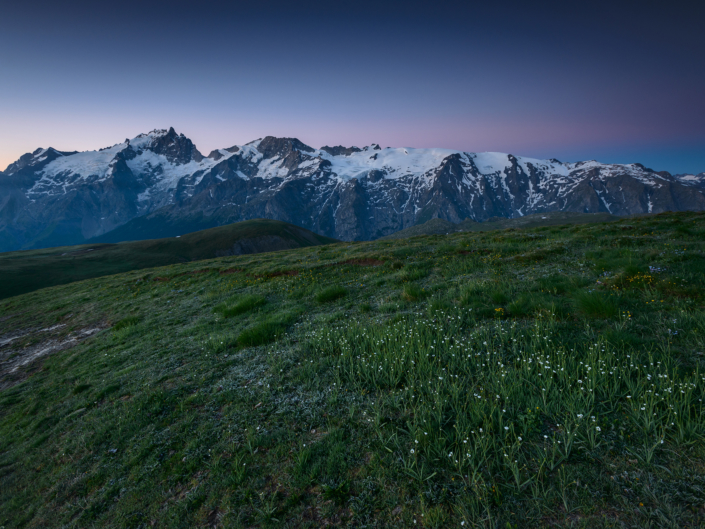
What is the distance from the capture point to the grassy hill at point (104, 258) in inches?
3787

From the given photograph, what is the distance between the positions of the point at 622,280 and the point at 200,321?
1687cm

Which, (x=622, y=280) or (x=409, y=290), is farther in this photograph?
(x=409, y=290)

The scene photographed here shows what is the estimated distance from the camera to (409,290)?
38.7 ft

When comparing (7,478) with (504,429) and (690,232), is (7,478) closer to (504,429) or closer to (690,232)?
(504,429)

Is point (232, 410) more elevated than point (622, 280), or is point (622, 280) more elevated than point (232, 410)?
point (622, 280)

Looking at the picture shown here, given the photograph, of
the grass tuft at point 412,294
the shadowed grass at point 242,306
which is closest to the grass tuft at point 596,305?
the grass tuft at point 412,294

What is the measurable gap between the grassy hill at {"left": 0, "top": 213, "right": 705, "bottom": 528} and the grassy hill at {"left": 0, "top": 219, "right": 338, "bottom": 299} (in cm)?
12074

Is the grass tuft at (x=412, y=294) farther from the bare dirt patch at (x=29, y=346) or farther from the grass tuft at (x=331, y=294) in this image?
the bare dirt patch at (x=29, y=346)

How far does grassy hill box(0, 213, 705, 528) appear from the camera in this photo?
3947 mm

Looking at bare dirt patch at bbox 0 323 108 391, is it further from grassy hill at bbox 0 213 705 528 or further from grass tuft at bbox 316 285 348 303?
grass tuft at bbox 316 285 348 303

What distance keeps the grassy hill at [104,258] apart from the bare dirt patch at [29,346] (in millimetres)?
103068

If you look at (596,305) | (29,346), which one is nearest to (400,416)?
(596,305)

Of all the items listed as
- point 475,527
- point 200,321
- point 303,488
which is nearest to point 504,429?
point 475,527

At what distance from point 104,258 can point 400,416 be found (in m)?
165
